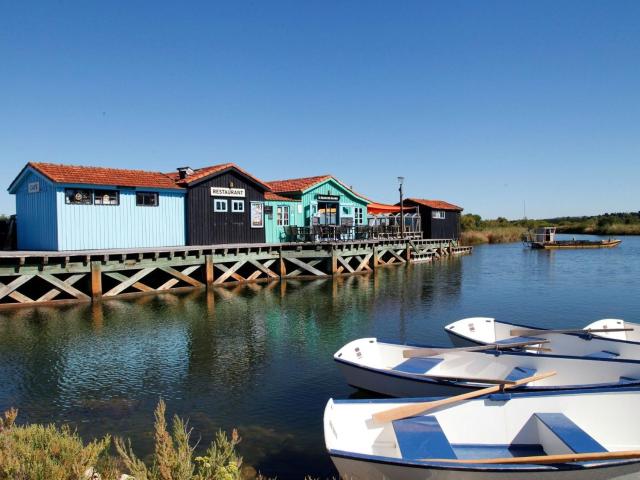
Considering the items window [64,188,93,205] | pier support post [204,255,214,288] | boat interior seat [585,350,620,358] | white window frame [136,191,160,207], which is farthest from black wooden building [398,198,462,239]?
boat interior seat [585,350,620,358]

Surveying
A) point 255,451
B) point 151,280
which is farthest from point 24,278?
point 255,451

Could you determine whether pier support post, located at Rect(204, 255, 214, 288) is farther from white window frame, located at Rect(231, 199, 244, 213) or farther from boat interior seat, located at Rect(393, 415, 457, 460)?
boat interior seat, located at Rect(393, 415, 457, 460)

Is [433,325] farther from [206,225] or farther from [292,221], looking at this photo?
[292,221]

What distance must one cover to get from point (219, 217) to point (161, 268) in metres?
5.33

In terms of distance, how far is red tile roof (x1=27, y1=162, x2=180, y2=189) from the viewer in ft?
74.0

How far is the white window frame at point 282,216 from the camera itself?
32125mm

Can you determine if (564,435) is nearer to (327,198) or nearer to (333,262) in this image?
(333,262)

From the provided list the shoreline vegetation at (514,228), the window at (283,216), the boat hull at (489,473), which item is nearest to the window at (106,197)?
the window at (283,216)

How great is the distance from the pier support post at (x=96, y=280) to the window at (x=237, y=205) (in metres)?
8.76

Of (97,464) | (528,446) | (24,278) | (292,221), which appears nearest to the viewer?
(97,464)

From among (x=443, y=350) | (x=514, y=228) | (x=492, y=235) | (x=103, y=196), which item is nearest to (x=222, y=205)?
(x=103, y=196)

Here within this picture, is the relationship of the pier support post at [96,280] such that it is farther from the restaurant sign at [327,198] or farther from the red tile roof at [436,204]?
the red tile roof at [436,204]

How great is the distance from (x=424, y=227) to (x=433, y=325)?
31.6m

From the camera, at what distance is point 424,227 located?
159 feet
